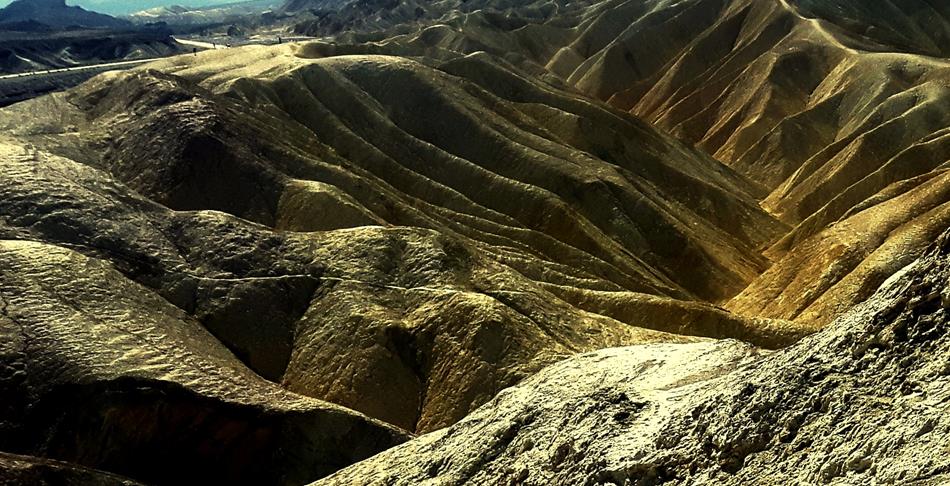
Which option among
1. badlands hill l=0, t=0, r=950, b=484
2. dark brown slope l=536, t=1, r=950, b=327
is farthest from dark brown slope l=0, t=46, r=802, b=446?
dark brown slope l=536, t=1, r=950, b=327

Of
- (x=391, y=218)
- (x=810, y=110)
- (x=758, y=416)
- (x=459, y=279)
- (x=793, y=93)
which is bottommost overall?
(x=758, y=416)

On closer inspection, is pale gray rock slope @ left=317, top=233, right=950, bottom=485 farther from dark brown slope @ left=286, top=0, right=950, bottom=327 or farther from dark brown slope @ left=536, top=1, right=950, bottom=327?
dark brown slope @ left=536, top=1, right=950, bottom=327

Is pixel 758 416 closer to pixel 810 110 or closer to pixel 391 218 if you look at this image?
pixel 391 218

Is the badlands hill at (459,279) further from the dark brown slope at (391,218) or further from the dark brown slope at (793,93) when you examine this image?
the dark brown slope at (793,93)

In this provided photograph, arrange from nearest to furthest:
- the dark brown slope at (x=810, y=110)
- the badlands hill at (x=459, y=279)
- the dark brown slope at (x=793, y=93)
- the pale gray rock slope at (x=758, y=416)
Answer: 1. the pale gray rock slope at (x=758, y=416)
2. the badlands hill at (x=459, y=279)
3. the dark brown slope at (x=810, y=110)
4. the dark brown slope at (x=793, y=93)

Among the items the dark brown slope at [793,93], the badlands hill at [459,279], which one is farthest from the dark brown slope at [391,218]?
the dark brown slope at [793,93]

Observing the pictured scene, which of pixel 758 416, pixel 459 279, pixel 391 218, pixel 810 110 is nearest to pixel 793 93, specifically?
pixel 810 110

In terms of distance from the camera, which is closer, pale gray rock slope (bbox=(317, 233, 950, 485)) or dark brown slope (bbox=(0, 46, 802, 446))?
pale gray rock slope (bbox=(317, 233, 950, 485))
